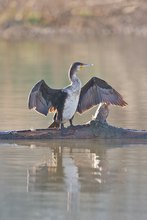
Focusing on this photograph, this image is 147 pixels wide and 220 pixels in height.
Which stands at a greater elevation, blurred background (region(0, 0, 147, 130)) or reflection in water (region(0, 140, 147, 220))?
blurred background (region(0, 0, 147, 130))

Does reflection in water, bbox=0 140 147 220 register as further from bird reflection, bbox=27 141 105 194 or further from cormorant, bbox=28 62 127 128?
cormorant, bbox=28 62 127 128

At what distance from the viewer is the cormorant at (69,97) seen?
14.3 meters

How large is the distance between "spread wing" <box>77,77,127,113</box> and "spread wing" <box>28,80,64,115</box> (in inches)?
16.2

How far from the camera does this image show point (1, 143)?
14055mm

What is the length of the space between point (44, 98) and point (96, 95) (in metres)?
0.69

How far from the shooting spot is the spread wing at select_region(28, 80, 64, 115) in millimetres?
14316

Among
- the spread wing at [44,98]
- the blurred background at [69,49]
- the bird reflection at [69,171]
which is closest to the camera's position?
the bird reflection at [69,171]

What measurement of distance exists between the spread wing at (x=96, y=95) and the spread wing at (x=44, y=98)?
410mm

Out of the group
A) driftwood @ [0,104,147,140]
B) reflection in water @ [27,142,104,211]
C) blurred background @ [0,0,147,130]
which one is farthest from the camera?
blurred background @ [0,0,147,130]

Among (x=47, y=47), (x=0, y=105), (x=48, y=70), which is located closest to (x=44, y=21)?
(x=47, y=47)

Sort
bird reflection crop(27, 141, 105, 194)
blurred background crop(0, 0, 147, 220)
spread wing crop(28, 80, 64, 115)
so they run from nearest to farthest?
blurred background crop(0, 0, 147, 220) < bird reflection crop(27, 141, 105, 194) < spread wing crop(28, 80, 64, 115)

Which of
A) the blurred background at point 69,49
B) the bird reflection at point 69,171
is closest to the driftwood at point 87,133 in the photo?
the bird reflection at point 69,171

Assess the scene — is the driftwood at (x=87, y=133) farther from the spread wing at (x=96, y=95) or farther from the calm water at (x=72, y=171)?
the spread wing at (x=96, y=95)

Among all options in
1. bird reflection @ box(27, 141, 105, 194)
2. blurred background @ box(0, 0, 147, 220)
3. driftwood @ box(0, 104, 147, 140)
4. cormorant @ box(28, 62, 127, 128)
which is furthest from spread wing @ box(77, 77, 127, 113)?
bird reflection @ box(27, 141, 105, 194)
